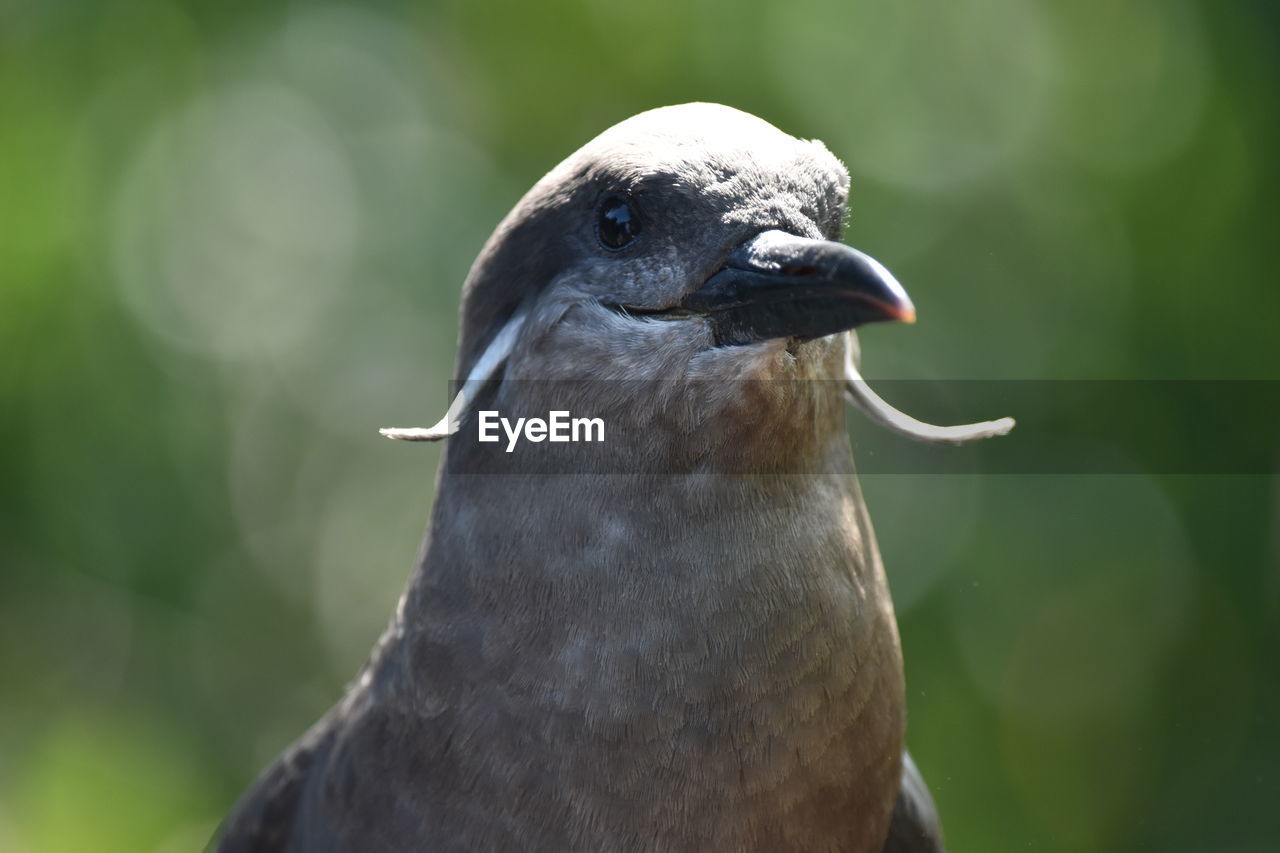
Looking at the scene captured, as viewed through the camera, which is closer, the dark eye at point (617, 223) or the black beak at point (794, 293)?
the black beak at point (794, 293)

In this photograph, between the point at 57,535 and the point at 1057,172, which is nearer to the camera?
the point at 1057,172

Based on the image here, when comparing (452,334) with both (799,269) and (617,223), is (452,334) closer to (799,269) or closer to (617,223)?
(617,223)

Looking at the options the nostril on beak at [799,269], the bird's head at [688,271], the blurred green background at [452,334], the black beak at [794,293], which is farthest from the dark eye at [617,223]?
the blurred green background at [452,334]

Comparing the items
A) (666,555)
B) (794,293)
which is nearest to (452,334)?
(666,555)

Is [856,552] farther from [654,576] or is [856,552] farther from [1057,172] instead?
[1057,172]

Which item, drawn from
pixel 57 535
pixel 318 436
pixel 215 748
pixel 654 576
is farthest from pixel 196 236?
pixel 654 576

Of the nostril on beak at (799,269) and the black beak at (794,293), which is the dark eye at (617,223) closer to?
the black beak at (794,293)

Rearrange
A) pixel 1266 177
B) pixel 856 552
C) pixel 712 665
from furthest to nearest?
1. pixel 1266 177
2. pixel 856 552
3. pixel 712 665
